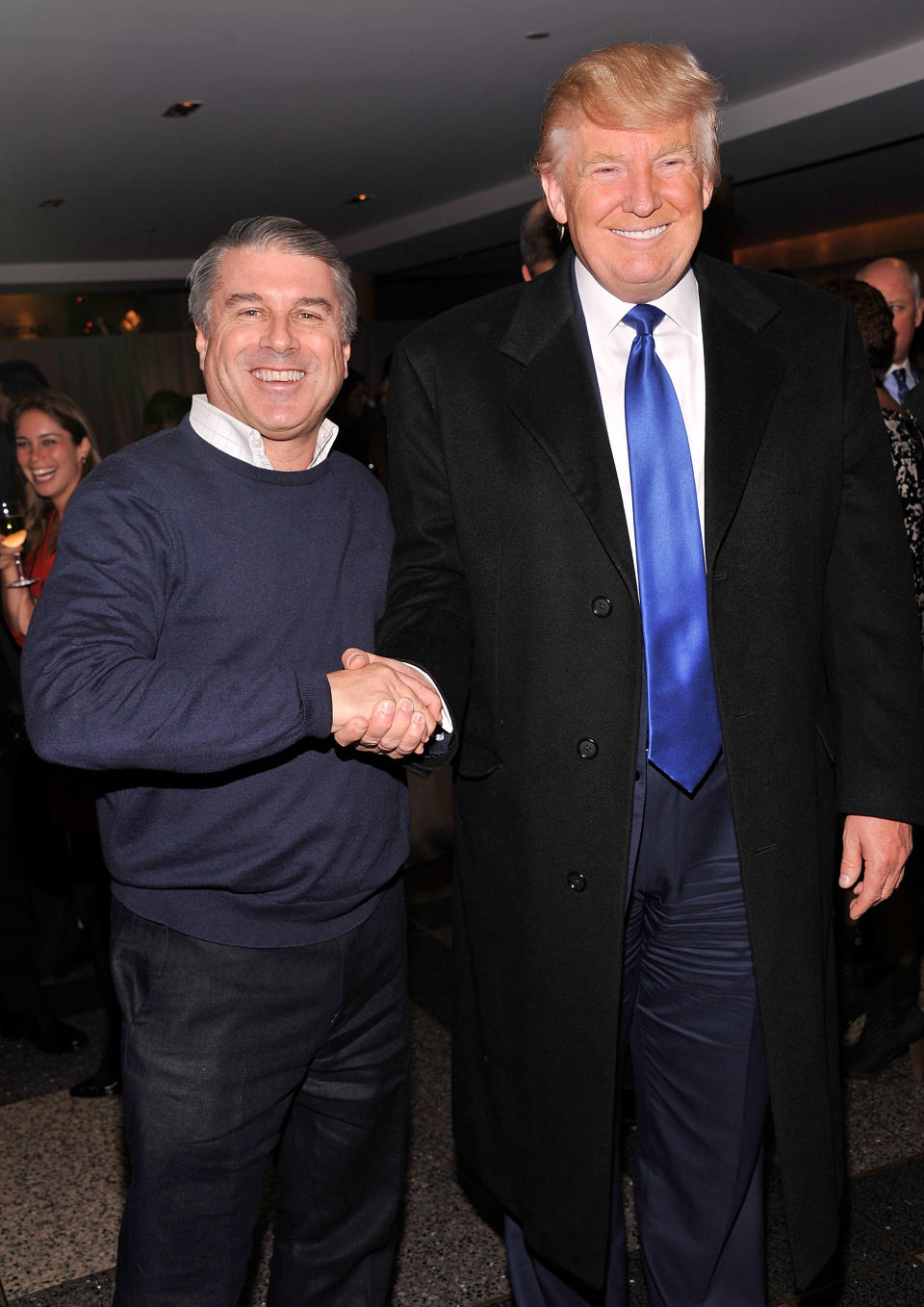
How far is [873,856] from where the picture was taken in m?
1.76

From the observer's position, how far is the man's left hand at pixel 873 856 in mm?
1753

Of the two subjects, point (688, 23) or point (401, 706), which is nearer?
point (401, 706)

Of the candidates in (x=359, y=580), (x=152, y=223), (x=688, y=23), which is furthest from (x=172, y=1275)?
(x=152, y=223)

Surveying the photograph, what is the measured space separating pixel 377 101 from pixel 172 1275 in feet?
25.2

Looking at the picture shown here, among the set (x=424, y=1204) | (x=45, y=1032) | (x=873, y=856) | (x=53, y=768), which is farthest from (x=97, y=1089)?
(x=873, y=856)

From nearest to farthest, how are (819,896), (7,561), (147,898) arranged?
(147,898) → (819,896) → (7,561)

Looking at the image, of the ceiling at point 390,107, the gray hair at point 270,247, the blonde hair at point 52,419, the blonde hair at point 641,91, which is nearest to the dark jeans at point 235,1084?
the gray hair at point 270,247

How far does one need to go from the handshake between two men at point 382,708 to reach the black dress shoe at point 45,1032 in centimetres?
229

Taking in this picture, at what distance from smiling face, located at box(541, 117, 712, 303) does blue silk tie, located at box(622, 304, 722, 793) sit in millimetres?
72

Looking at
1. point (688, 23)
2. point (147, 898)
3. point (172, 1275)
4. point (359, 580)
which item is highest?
point (688, 23)

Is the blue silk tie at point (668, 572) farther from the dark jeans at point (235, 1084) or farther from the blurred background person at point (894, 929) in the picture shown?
the blurred background person at point (894, 929)

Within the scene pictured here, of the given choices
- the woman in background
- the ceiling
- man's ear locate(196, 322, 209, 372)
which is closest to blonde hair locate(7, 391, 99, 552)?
the woman in background

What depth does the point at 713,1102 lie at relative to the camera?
5.99 ft

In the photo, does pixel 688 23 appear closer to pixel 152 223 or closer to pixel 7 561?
pixel 7 561
